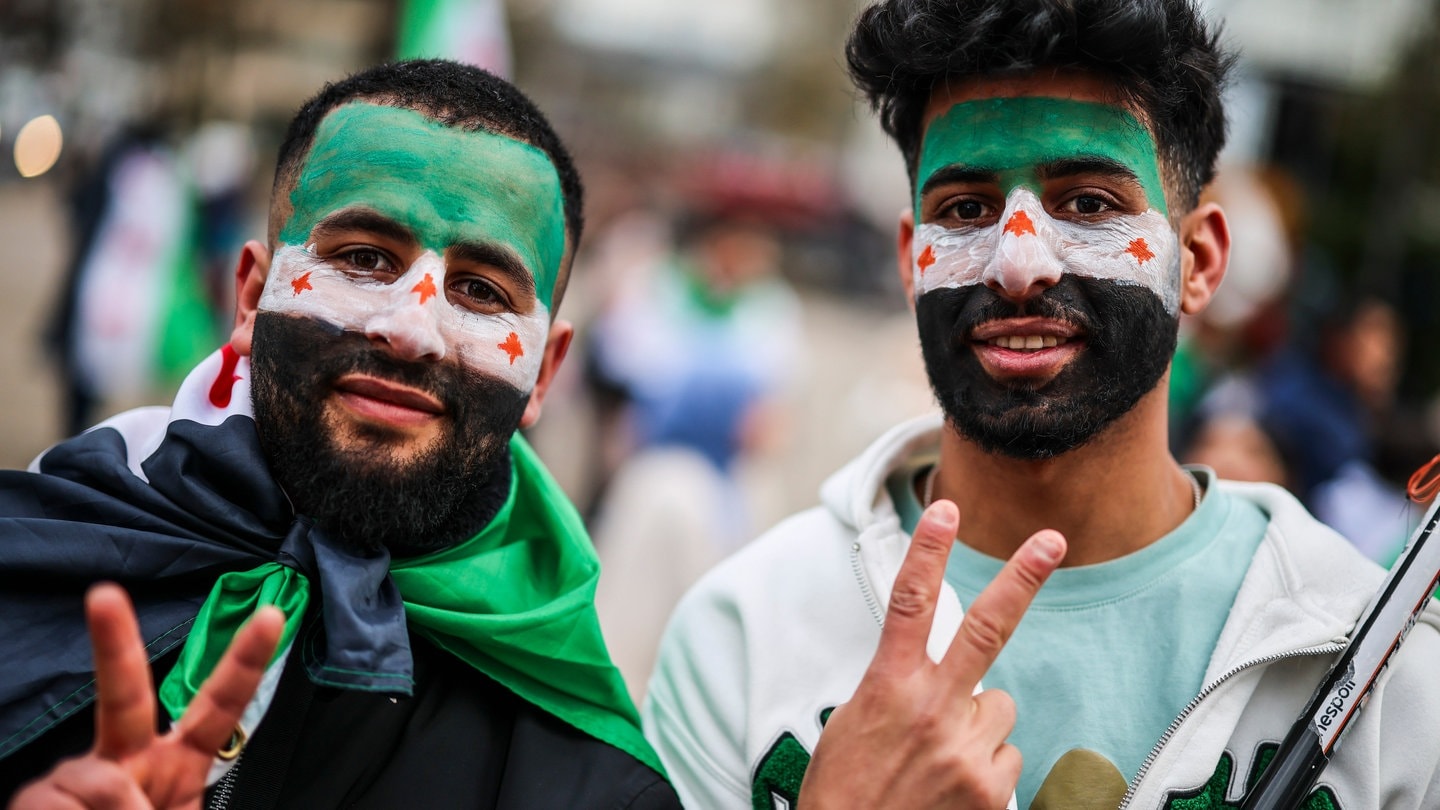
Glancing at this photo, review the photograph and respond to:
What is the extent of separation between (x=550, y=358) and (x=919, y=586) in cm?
104

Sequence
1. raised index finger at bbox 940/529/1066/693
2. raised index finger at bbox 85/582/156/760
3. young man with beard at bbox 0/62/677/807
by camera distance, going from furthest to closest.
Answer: young man with beard at bbox 0/62/677/807, raised index finger at bbox 940/529/1066/693, raised index finger at bbox 85/582/156/760

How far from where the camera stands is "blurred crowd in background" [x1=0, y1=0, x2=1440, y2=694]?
20.2 ft

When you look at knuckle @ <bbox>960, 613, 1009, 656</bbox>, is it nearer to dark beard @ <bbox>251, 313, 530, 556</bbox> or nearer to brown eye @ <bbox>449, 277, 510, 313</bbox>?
dark beard @ <bbox>251, 313, 530, 556</bbox>

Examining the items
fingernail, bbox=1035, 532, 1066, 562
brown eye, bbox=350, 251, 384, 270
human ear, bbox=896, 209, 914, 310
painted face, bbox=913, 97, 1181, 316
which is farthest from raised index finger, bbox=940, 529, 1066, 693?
brown eye, bbox=350, 251, 384, 270

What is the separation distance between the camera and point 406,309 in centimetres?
236

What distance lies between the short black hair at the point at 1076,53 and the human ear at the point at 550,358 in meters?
0.86

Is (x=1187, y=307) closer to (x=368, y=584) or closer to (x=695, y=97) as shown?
(x=368, y=584)

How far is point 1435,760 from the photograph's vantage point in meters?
2.30

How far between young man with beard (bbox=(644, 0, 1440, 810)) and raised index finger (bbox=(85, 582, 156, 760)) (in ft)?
3.68

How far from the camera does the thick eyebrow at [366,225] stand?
2.43 metres

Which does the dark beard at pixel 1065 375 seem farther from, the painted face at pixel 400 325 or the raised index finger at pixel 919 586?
the painted face at pixel 400 325

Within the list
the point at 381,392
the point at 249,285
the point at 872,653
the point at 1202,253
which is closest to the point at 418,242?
the point at 381,392

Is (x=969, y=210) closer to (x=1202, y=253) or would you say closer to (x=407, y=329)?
(x=1202, y=253)

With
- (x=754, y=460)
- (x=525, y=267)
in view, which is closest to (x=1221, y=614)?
(x=525, y=267)
